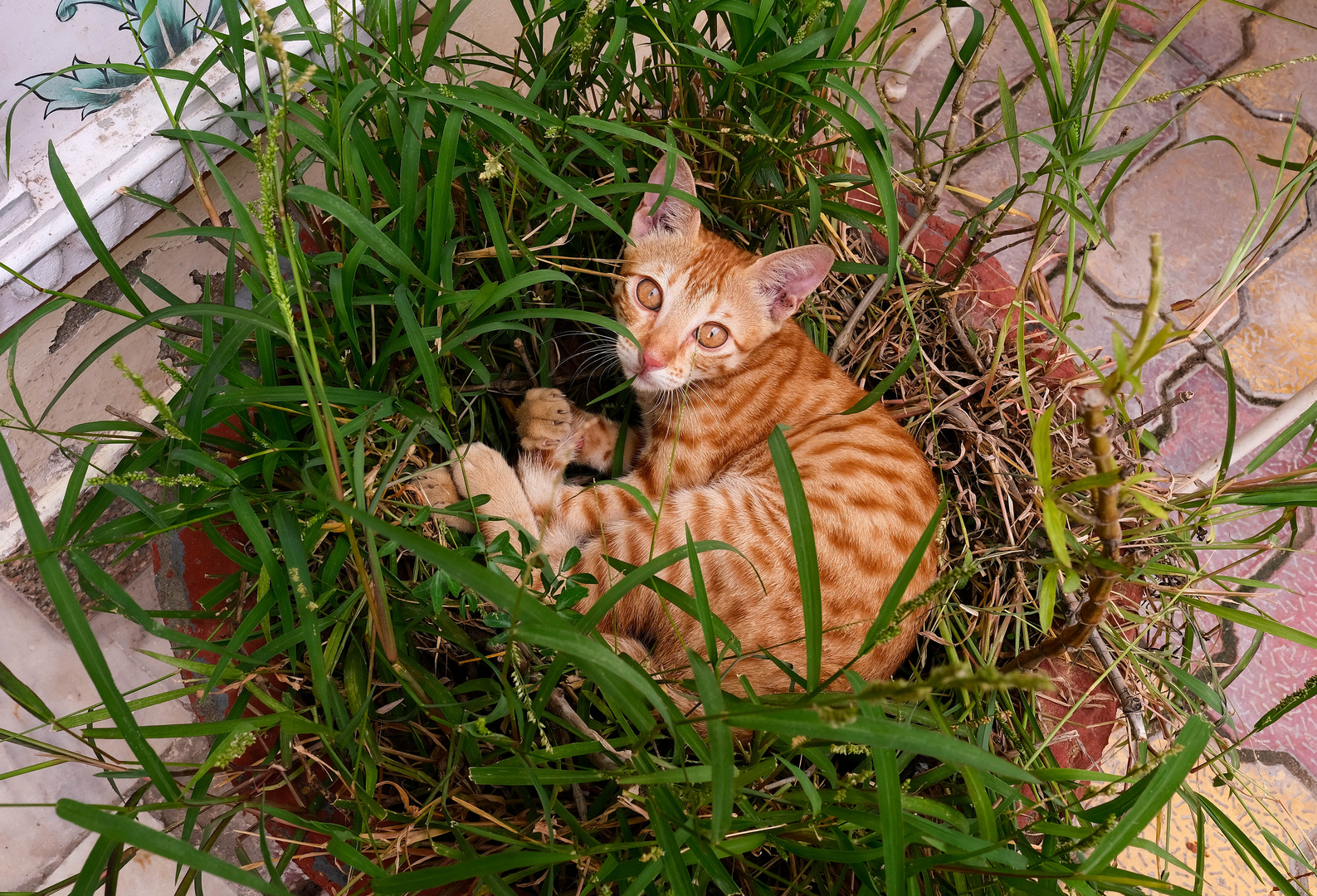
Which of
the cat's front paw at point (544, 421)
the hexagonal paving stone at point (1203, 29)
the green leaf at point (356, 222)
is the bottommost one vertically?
the cat's front paw at point (544, 421)

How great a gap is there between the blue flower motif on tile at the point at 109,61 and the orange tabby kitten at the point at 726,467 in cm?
124

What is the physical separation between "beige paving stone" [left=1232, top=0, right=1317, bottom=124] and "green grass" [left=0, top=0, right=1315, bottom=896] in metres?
1.80

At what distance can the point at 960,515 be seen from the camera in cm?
154

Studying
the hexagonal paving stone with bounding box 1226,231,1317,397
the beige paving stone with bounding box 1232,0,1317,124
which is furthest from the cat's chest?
the beige paving stone with bounding box 1232,0,1317,124

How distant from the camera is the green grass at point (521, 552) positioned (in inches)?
33.2

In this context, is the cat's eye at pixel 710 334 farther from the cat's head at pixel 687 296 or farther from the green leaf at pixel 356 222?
the green leaf at pixel 356 222

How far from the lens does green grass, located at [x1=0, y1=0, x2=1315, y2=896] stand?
84cm

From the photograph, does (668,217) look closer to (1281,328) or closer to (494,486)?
(494,486)

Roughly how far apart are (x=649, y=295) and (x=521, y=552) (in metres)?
0.59

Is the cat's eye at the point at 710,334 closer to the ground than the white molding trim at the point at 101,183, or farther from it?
closer to the ground

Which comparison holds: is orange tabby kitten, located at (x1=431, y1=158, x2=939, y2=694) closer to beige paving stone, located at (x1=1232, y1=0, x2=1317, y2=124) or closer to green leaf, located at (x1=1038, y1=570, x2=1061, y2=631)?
green leaf, located at (x1=1038, y1=570, x2=1061, y2=631)

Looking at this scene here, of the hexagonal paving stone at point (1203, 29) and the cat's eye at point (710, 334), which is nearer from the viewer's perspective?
the cat's eye at point (710, 334)

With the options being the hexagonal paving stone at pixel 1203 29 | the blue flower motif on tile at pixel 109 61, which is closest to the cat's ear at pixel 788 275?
the blue flower motif on tile at pixel 109 61

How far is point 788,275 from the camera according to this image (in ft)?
→ 4.91
